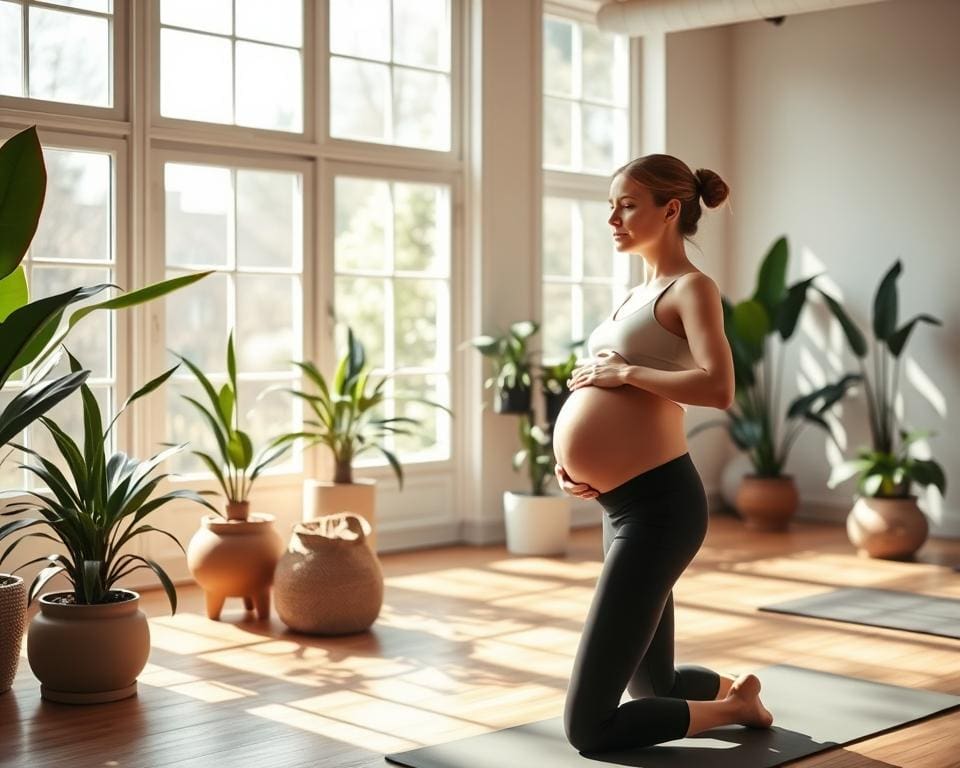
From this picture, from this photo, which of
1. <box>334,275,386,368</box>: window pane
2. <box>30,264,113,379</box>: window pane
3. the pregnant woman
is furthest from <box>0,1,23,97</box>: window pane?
the pregnant woman

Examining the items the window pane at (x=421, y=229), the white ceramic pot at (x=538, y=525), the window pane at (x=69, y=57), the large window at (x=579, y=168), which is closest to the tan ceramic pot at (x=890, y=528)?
the white ceramic pot at (x=538, y=525)

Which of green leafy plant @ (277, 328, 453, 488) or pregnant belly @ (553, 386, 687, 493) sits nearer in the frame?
pregnant belly @ (553, 386, 687, 493)

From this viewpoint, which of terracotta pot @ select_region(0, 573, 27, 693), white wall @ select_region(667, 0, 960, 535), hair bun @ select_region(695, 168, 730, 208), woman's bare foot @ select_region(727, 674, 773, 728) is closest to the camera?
hair bun @ select_region(695, 168, 730, 208)

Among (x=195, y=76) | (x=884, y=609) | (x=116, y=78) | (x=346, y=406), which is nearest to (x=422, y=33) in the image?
(x=195, y=76)

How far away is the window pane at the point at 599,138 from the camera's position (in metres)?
7.55

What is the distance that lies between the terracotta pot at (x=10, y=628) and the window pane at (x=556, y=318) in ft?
12.6

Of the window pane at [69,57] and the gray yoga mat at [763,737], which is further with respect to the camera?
the window pane at [69,57]

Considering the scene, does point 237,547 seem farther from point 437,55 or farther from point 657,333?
point 437,55

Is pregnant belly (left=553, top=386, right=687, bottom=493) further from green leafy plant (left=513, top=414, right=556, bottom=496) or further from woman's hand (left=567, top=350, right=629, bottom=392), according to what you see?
green leafy plant (left=513, top=414, right=556, bottom=496)

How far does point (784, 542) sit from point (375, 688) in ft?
11.6

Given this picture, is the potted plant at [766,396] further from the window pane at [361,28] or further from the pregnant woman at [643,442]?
the pregnant woman at [643,442]

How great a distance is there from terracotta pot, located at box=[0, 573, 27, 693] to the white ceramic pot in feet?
9.82

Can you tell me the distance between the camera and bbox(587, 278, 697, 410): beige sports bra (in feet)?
10.3

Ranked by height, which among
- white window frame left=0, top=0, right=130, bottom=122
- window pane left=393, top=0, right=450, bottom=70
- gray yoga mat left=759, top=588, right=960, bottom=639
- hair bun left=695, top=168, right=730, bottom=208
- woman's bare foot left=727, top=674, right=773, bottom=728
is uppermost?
window pane left=393, top=0, right=450, bottom=70
